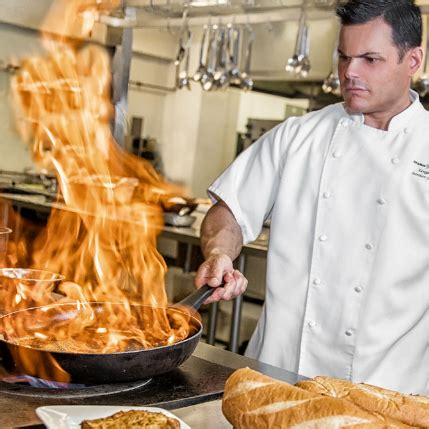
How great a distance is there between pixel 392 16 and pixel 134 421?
1503 millimetres

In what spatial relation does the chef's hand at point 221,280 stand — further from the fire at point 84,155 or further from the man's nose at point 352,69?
the fire at point 84,155

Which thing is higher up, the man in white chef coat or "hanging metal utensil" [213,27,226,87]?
"hanging metal utensil" [213,27,226,87]

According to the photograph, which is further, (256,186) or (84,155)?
(84,155)

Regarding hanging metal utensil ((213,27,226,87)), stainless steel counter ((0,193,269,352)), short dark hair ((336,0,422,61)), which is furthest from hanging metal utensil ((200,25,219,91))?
short dark hair ((336,0,422,61))

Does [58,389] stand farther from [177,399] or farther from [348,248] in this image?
[348,248]

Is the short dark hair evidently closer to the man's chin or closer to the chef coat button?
the man's chin

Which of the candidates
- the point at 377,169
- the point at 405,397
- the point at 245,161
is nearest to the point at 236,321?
the point at 245,161

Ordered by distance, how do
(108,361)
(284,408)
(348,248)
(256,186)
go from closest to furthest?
(284,408) < (108,361) < (348,248) < (256,186)

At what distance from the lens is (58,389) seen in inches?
53.8

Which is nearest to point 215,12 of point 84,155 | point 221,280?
point 84,155

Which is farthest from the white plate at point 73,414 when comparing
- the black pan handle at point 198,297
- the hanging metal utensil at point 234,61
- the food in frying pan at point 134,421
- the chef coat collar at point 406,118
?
the hanging metal utensil at point 234,61

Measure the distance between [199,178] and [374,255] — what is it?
658 cm

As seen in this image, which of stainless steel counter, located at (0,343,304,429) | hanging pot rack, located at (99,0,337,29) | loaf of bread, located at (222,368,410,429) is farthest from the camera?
hanging pot rack, located at (99,0,337,29)

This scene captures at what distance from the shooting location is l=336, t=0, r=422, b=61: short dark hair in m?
2.13
